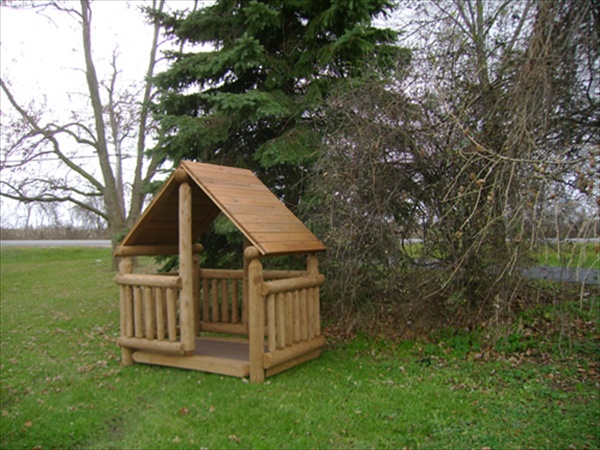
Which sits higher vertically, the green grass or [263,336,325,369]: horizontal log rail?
[263,336,325,369]: horizontal log rail

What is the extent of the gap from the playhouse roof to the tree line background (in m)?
0.66

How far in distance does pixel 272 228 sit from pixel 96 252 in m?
21.4

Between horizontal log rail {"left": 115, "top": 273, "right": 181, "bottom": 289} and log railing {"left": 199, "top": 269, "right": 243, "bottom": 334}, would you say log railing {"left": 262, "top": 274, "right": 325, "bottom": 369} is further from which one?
log railing {"left": 199, "top": 269, "right": 243, "bottom": 334}

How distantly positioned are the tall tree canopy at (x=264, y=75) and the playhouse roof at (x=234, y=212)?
1295 millimetres

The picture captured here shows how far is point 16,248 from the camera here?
25719mm

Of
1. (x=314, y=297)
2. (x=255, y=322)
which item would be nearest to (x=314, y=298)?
(x=314, y=297)

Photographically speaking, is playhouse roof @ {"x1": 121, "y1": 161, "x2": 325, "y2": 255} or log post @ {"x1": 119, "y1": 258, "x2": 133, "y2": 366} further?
log post @ {"x1": 119, "y1": 258, "x2": 133, "y2": 366}

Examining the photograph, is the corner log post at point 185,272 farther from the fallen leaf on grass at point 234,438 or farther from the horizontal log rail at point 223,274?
the fallen leaf on grass at point 234,438

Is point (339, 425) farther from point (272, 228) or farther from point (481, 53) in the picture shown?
point (481, 53)

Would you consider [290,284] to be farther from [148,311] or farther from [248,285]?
[148,311]

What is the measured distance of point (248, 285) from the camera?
6961 mm

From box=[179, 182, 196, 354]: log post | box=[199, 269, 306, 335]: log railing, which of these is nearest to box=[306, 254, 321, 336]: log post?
box=[199, 269, 306, 335]: log railing

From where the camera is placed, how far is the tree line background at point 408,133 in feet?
17.1

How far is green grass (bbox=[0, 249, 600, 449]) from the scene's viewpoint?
4691mm
